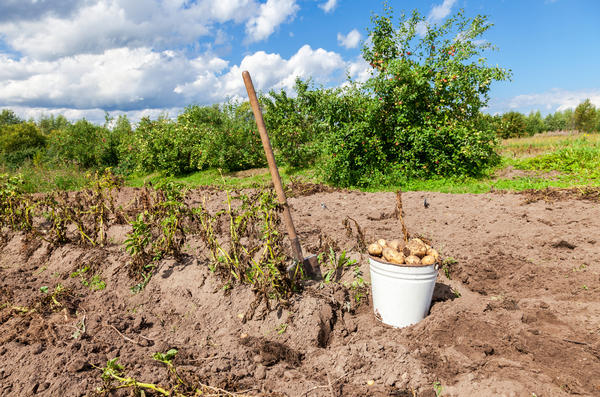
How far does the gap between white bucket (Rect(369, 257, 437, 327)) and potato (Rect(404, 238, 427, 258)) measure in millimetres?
121

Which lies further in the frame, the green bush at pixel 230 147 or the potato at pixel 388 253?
the green bush at pixel 230 147

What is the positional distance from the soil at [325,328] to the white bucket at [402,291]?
11 cm

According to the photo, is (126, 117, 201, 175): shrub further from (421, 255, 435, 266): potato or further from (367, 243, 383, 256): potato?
(421, 255, 435, 266): potato

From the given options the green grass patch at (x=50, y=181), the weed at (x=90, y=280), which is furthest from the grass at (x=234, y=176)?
the weed at (x=90, y=280)

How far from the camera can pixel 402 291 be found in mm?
2650

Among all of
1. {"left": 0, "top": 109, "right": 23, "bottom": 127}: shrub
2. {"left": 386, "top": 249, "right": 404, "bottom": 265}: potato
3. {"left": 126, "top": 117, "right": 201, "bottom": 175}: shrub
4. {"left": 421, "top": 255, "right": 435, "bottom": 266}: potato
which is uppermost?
{"left": 0, "top": 109, "right": 23, "bottom": 127}: shrub

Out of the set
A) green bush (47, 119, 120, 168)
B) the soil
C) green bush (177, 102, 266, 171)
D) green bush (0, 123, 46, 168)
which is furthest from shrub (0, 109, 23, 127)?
the soil

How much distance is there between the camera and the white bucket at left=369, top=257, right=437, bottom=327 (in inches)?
103

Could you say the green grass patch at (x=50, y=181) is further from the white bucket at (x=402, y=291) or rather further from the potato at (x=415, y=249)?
the potato at (x=415, y=249)

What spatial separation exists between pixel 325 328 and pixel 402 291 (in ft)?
2.13

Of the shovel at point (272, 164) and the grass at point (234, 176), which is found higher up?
the shovel at point (272, 164)

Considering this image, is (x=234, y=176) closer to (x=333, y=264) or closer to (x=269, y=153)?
(x=333, y=264)

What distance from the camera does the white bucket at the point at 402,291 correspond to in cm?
263

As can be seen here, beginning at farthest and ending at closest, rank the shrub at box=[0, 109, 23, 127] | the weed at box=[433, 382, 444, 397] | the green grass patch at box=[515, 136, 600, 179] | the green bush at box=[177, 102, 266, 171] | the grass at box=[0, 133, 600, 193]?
the shrub at box=[0, 109, 23, 127] < the green bush at box=[177, 102, 266, 171] < the green grass patch at box=[515, 136, 600, 179] < the grass at box=[0, 133, 600, 193] < the weed at box=[433, 382, 444, 397]
